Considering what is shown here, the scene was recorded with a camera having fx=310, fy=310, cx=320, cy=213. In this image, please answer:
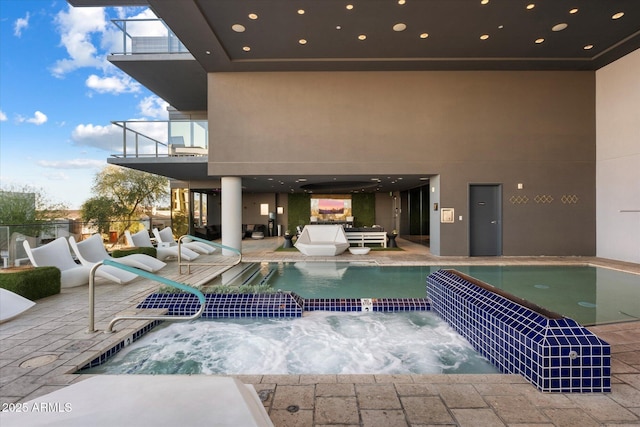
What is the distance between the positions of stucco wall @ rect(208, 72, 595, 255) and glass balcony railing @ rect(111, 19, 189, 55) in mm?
1523

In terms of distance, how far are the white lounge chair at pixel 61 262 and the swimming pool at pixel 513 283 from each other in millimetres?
3293

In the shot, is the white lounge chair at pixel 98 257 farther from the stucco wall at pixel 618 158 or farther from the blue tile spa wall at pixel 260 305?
the stucco wall at pixel 618 158

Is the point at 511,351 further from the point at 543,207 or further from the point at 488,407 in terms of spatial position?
the point at 543,207

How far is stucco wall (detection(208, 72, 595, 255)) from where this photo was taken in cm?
930

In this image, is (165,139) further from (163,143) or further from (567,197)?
(567,197)

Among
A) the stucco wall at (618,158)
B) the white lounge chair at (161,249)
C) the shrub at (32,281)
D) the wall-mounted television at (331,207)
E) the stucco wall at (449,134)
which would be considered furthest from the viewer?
the wall-mounted television at (331,207)

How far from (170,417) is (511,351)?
8.59 feet

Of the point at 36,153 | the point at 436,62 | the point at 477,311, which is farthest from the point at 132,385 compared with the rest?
the point at 36,153

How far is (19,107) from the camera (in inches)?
1178

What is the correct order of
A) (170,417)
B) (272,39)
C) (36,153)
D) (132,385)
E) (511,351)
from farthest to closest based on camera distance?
1. (36,153)
2. (272,39)
3. (511,351)
4. (132,385)
5. (170,417)

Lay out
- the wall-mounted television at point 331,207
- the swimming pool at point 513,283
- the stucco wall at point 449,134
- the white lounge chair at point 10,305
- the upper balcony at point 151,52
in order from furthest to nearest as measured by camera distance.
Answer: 1. the wall-mounted television at point 331,207
2. the stucco wall at point 449,134
3. the upper balcony at point 151,52
4. the swimming pool at point 513,283
5. the white lounge chair at point 10,305

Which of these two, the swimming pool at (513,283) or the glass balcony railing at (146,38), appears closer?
the swimming pool at (513,283)

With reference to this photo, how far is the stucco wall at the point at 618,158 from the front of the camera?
8.23 m

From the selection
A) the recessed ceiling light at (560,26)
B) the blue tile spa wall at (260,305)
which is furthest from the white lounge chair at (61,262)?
the recessed ceiling light at (560,26)
